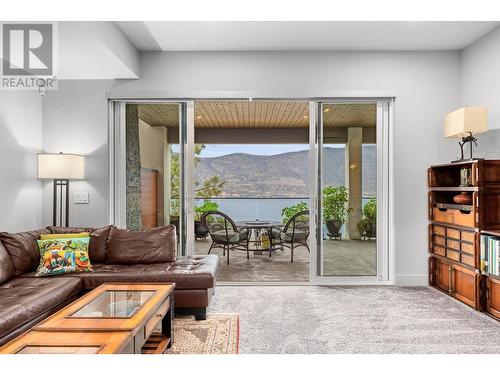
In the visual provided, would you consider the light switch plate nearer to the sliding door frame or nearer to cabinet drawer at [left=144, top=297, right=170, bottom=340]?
the sliding door frame

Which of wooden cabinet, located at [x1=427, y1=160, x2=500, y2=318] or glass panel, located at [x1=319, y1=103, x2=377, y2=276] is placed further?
glass panel, located at [x1=319, y1=103, x2=377, y2=276]

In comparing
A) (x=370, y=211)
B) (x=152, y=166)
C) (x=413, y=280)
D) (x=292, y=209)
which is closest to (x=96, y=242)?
(x=152, y=166)

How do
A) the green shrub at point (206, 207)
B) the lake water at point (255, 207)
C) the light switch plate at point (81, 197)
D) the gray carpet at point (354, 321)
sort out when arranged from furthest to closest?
the lake water at point (255, 207)
the green shrub at point (206, 207)
the light switch plate at point (81, 197)
the gray carpet at point (354, 321)

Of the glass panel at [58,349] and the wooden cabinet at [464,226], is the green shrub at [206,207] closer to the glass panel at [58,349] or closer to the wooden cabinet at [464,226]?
the wooden cabinet at [464,226]

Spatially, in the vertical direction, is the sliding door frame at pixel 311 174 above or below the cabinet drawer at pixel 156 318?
above

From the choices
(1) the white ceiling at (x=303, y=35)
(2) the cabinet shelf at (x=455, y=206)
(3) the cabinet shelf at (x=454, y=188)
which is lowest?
(2) the cabinet shelf at (x=455, y=206)

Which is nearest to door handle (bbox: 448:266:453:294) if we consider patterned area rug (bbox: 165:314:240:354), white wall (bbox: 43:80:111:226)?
patterned area rug (bbox: 165:314:240:354)

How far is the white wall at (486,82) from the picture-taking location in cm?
373

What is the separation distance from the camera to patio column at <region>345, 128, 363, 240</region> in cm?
444

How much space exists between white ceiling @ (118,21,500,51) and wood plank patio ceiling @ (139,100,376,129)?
68 cm

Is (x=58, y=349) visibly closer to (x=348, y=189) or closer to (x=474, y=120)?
(x=348, y=189)

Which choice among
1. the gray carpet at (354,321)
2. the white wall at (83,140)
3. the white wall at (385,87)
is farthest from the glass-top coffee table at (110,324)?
the white wall at (385,87)

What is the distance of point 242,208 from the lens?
8836mm
